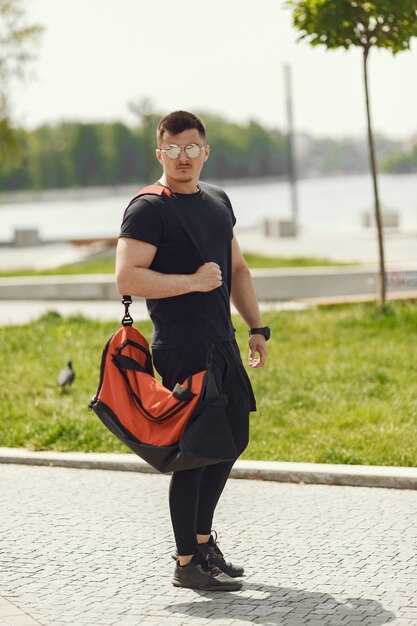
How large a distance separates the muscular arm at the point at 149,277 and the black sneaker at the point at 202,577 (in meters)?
1.04

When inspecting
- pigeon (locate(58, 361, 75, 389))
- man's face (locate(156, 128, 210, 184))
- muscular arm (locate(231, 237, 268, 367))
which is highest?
man's face (locate(156, 128, 210, 184))

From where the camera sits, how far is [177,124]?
5031 millimetres

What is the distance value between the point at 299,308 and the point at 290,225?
22.7m

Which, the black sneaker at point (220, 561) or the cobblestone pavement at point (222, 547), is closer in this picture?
the cobblestone pavement at point (222, 547)

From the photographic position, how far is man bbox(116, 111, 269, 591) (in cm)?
496

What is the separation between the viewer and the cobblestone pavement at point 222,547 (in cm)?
480

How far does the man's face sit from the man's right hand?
351 millimetres

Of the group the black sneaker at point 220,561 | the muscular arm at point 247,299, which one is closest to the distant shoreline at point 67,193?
the muscular arm at point 247,299

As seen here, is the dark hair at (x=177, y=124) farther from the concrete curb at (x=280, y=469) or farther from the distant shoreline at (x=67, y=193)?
the distant shoreline at (x=67, y=193)

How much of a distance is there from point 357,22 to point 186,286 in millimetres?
9153

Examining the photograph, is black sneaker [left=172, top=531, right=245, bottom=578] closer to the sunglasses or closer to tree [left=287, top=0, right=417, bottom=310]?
the sunglasses

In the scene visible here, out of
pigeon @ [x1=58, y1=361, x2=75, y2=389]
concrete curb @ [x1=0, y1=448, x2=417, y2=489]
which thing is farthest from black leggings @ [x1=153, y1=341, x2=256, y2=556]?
pigeon @ [x1=58, y1=361, x2=75, y2=389]

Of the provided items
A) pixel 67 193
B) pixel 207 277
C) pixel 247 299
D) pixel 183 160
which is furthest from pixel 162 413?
pixel 67 193

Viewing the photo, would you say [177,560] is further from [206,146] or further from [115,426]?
[206,146]
